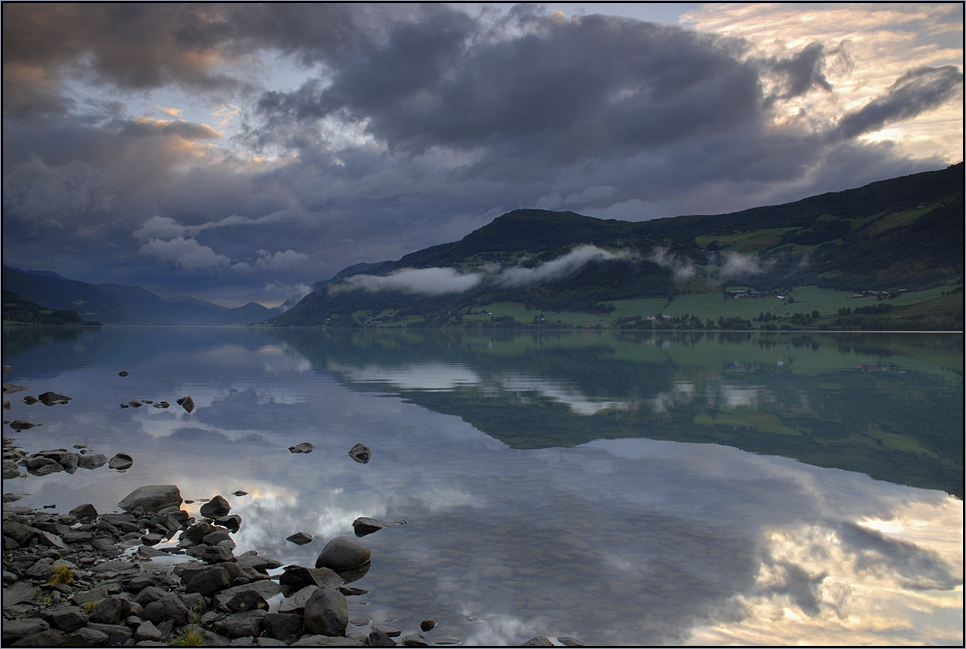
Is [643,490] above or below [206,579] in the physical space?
below

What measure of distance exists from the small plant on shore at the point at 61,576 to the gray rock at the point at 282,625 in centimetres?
463

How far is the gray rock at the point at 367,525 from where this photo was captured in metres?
15.5

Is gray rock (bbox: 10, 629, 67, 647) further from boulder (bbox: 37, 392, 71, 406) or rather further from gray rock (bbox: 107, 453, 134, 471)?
boulder (bbox: 37, 392, 71, 406)

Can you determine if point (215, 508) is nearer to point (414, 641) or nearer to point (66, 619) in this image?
point (66, 619)

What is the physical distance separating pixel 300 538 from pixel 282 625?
4.88 metres

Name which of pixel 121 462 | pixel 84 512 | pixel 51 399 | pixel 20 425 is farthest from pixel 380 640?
pixel 51 399

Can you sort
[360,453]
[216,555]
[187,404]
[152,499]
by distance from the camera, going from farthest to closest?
[187,404] < [360,453] < [152,499] < [216,555]

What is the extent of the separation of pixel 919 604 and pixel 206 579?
1485 centimetres

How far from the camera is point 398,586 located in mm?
12273

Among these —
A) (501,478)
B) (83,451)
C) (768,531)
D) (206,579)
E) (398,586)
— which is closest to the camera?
(206,579)

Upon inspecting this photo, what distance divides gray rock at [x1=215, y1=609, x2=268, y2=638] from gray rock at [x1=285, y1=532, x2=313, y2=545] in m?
4.30

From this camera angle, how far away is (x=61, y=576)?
453 inches

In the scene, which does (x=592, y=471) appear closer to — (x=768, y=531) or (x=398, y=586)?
(x=768, y=531)

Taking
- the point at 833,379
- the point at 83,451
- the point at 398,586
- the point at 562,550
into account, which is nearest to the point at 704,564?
the point at 562,550
